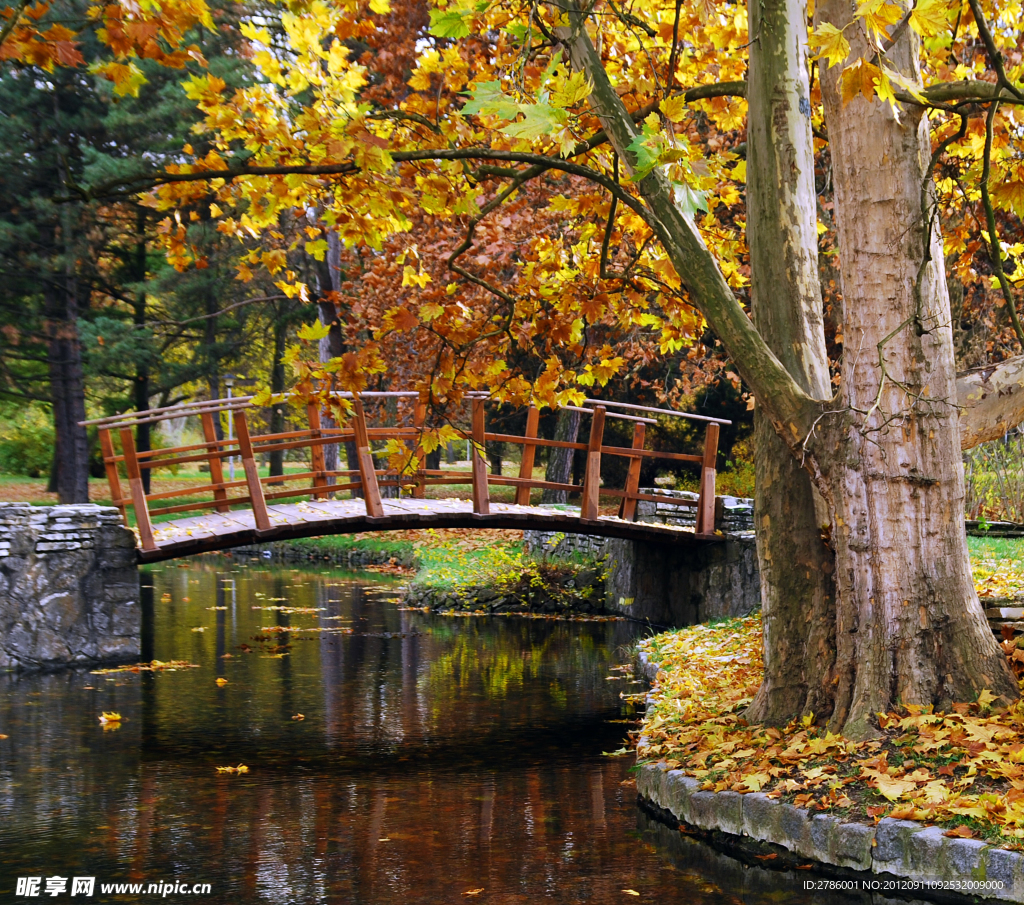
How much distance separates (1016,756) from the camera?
15.6ft

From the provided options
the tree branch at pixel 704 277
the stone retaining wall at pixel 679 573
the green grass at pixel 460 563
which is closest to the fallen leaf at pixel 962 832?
the tree branch at pixel 704 277

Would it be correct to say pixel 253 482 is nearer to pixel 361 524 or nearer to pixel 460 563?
pixel 361 524

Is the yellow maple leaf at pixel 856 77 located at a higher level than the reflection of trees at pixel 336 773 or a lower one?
higher

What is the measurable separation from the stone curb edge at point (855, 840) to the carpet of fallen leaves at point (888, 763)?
0.07 meters

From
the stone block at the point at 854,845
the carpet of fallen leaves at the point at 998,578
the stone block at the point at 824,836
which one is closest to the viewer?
the stone block at the point at 854,845

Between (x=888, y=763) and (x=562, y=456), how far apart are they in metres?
15.5

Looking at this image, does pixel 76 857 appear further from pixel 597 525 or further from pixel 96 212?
pixel 96 212

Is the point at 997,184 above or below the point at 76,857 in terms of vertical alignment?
above

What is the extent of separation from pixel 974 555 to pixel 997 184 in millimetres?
6251

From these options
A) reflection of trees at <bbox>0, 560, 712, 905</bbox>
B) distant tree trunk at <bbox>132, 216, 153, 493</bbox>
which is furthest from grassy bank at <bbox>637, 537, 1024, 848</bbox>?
distant tree trunk at <bbox>132, 216, 153, 493</bbox>

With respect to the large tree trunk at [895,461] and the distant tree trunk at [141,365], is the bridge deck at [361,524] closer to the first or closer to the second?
the large tree trunk at [895,461]

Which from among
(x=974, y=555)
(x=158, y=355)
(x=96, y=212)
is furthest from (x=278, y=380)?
(x=974, y=555)

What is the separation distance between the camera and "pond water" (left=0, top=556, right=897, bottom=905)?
5090 millimetres

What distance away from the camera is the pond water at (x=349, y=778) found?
5090mm
